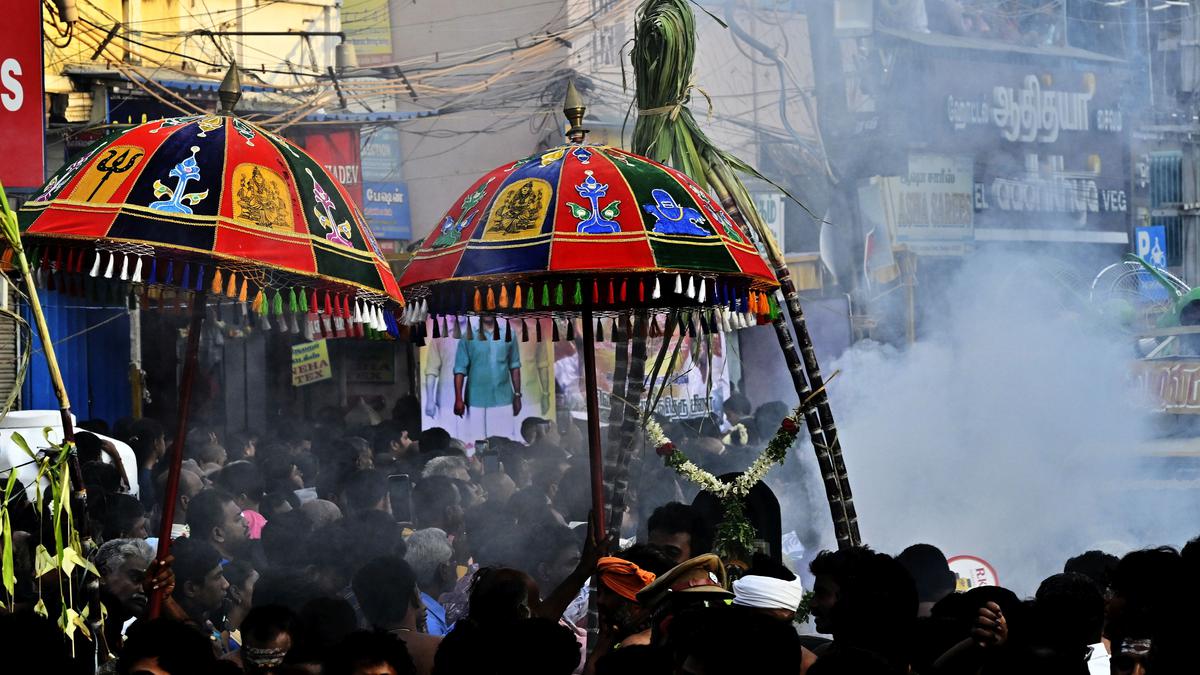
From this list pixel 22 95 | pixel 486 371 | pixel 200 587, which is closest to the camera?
pixel 200 587

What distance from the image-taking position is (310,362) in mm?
15750

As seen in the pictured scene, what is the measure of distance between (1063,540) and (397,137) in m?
15.0

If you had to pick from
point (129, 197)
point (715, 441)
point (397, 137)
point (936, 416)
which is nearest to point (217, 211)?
point (129, 197)

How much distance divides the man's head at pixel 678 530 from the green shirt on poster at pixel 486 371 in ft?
27.4

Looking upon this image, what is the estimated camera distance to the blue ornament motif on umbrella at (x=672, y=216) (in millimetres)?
5188

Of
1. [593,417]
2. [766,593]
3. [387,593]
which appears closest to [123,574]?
[387,593]

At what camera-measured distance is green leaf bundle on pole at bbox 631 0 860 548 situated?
6.61 metres

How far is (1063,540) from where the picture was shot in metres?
10.4

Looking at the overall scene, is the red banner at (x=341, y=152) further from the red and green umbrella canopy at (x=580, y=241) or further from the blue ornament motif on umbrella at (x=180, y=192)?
the blue ornament motif on umbrella at (x=180, y=192)

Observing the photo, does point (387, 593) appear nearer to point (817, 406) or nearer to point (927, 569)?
point (927, 569)

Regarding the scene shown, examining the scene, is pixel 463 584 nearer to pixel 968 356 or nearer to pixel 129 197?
pixel 129 197

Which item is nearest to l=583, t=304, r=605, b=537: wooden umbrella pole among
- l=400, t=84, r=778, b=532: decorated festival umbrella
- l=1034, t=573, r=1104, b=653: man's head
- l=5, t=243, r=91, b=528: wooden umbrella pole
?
l=400, t=84, r=778, b=532: decorated festival umbrella

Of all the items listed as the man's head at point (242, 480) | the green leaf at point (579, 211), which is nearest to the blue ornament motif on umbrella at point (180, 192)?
the green leaf at point (579, 211)

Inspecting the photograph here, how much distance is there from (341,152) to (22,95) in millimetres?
11650
